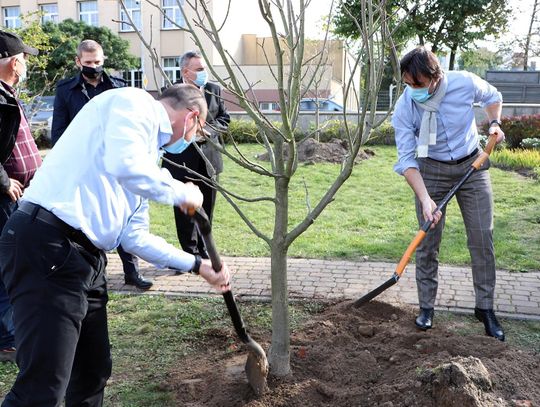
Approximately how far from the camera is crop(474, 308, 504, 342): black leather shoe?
4.20 metres

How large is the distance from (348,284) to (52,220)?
356 centimetres

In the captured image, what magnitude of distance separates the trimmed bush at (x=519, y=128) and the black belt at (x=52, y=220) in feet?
43.1

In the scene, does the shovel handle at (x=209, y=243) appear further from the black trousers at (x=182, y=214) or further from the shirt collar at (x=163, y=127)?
the black trousers at (x=182, y=214)

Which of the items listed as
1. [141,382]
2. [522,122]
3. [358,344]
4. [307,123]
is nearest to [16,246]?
[141,382]

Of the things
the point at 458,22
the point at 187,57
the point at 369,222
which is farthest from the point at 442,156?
the point at 458,22

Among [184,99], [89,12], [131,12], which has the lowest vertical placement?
[184,99]

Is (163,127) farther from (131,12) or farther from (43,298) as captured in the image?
(131,12)

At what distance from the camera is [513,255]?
6.19 m

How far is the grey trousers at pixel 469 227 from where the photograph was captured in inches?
168

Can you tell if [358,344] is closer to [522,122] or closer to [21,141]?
[21,141]

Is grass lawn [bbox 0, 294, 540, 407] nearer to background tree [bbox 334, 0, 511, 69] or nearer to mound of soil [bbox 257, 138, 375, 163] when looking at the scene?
mound of soil [bbox 257, 138, 375, 163]

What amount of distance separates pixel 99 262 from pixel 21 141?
1.83 metres

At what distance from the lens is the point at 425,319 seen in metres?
4.40

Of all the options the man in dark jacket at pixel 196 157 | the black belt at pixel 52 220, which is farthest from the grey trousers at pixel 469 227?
the black belt at pixel 52 220
